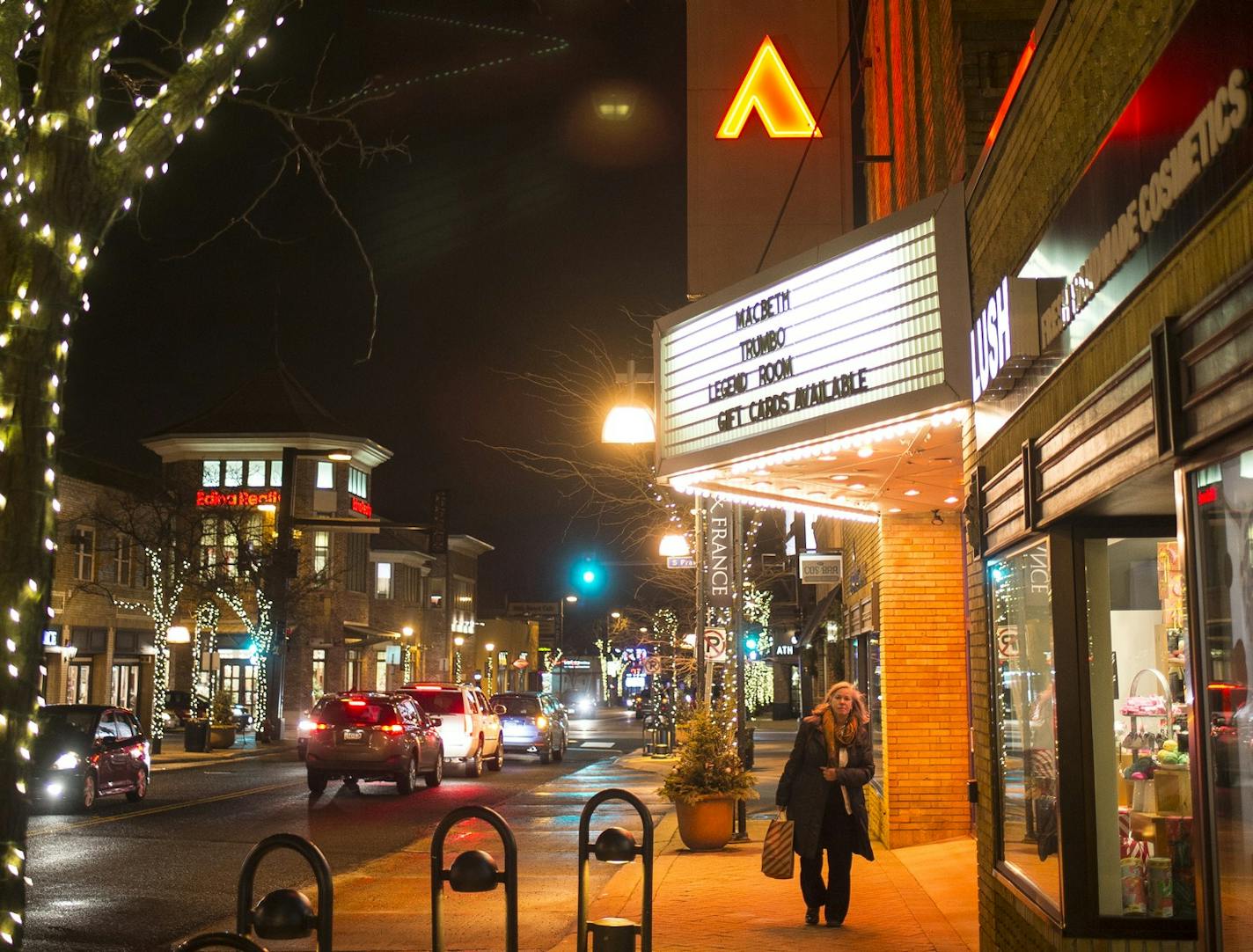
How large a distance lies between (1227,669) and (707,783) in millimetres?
11215

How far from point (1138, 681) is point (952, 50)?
465cm

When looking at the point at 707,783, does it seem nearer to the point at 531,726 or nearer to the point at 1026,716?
the point at 1026,716

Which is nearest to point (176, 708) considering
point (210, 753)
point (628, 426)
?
point (210, 753)

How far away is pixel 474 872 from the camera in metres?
6.84

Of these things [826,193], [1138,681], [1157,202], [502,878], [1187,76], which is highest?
[826,193]

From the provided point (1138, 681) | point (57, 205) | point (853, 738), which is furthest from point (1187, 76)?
point (853, 738)

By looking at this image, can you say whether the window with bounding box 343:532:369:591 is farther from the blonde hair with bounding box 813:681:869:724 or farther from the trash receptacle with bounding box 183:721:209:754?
the blonde hair with bounding box 813:681:869:724

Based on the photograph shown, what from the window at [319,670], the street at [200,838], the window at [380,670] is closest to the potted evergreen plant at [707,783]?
the street at [200,838]

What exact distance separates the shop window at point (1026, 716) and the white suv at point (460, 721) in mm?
20301

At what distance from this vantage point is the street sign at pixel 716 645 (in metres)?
21.0

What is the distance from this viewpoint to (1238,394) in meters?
3.86

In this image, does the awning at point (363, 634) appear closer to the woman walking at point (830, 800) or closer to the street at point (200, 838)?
the street at point (200, 838)

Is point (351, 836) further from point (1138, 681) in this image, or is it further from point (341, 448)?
point (341, 448)

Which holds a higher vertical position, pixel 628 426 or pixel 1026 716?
pixel 628 426
